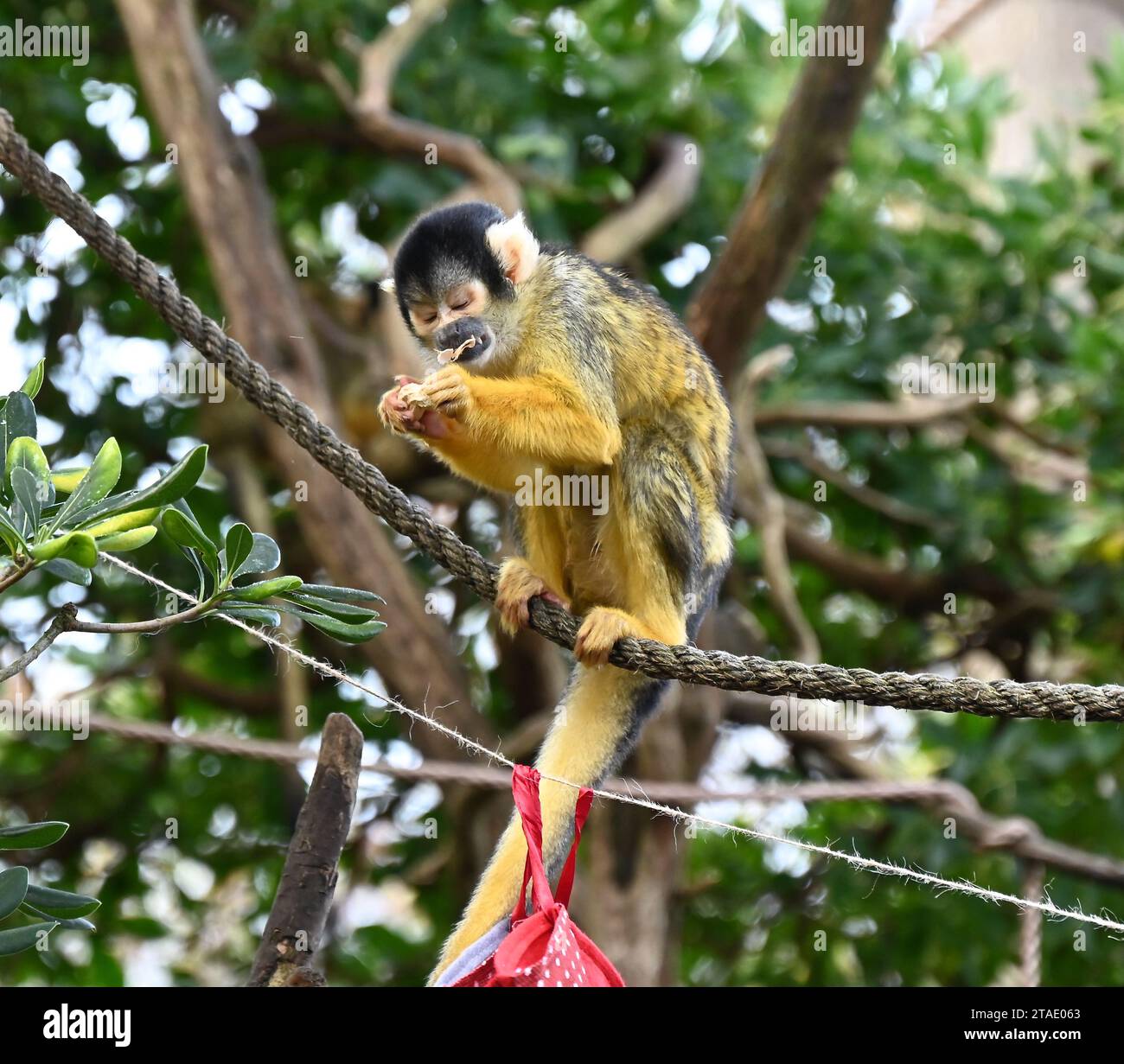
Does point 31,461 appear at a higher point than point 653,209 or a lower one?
lower

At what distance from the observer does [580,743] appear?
281 cm

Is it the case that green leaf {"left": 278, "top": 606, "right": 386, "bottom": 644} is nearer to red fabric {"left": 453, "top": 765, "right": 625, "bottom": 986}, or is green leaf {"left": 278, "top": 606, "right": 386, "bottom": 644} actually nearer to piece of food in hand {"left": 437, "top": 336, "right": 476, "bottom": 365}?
red fabric {"left": 453, "top": 765, "right": 625, "bottom": 986}

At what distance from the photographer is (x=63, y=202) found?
6.66ft

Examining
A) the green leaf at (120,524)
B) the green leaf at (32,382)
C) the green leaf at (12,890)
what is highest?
the green leaf at (32,382)

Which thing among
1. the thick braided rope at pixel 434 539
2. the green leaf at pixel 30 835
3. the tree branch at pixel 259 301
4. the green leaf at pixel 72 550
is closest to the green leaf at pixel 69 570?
the green leaf at pixel 72 550

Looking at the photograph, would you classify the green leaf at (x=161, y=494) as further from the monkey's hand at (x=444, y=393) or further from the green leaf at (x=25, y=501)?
the monkey's hand at (x=444, y=393)

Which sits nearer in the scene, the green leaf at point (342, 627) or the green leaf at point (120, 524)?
the green leaf at point (120, 524)

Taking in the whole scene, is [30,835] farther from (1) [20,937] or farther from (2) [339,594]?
(2) [339,594]

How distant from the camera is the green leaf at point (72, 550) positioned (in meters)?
1.47

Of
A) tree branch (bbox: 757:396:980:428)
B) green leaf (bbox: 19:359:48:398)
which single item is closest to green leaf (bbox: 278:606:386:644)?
green leaf (bbox: 19:359:48:398)

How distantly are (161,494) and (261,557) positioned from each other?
0.24 m

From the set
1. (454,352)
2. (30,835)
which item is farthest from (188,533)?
(454,352)

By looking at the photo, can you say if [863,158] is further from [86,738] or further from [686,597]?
[86,738]

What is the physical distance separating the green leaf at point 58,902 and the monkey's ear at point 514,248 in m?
1.73
